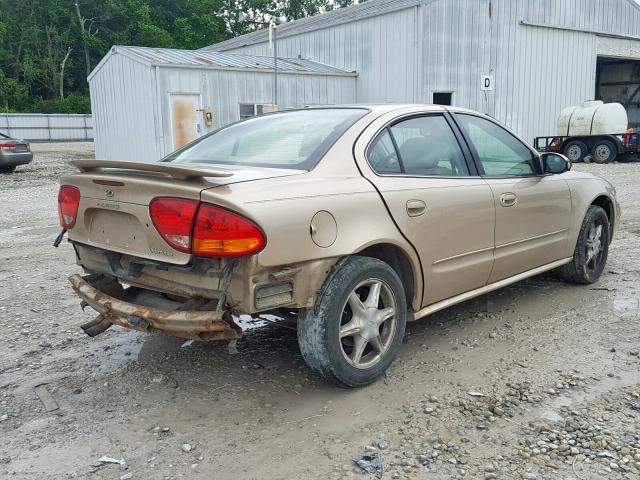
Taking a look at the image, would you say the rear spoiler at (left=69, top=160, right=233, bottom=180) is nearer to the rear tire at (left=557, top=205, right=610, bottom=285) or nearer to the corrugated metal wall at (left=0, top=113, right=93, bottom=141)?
the rear tire at (left=557, top=205, right=610, bottom=285)

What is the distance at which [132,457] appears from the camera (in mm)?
2830

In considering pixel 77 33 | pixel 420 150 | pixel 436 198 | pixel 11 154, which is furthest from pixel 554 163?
pixel 77 33

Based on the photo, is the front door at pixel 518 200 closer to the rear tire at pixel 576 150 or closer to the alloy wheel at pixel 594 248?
the alloy wheel at pixel 594 248

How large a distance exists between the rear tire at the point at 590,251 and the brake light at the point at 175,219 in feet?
11.8

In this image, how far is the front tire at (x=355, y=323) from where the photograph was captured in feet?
10.6

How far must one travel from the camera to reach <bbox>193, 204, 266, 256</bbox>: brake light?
114 inches

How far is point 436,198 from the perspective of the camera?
3840 millimetres

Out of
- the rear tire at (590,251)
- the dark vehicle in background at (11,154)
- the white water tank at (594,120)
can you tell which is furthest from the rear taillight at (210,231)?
the white water tank at (594,120)

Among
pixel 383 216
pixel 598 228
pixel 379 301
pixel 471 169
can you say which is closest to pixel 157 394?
pixel 379 301

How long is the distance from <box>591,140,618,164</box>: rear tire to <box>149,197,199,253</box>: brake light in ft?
66.3

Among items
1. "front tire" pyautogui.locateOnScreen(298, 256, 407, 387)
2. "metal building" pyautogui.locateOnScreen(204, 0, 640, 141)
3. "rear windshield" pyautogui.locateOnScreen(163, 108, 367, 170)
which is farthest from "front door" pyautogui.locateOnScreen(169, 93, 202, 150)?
"front tire" pyautogui.locateOnScreen(298, 256, 407, 387)

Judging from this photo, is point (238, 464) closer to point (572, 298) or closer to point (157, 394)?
point (157, 394)

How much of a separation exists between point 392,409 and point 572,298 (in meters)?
2.56

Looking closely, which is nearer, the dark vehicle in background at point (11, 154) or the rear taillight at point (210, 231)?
the rear taillight at point (210, 231)
